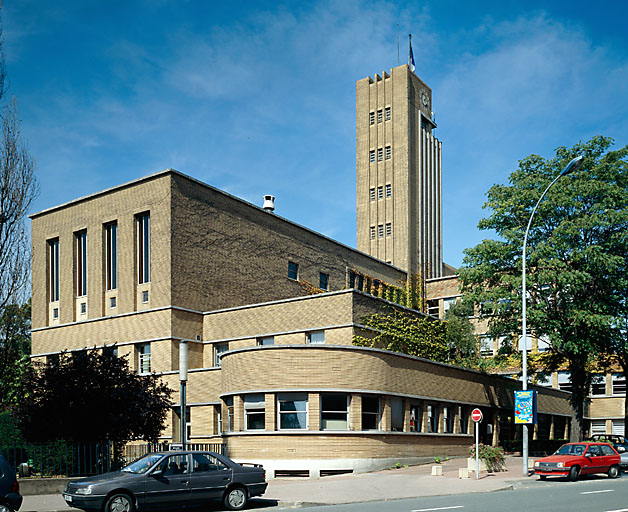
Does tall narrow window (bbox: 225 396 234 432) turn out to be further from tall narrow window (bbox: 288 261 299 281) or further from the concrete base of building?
tall narrow window (bbox: 288 261 299 281)

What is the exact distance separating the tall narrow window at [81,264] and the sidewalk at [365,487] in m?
22.4

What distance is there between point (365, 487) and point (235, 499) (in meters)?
6.24

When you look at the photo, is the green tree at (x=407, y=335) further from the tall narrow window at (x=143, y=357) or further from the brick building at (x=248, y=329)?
the tall narrow window at (x=143, y=357)

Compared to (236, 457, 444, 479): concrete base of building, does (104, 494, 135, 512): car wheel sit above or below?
above

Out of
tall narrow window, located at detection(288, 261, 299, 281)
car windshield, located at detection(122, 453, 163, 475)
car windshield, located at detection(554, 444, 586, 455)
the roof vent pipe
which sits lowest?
car windshield, located at detection(554, 444, 586, 455)

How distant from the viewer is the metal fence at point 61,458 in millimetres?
21062

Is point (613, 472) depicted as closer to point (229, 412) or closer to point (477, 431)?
point (477, 431)

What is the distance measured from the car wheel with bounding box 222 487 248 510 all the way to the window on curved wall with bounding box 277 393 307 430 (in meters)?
10.6

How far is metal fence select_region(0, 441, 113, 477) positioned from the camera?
69.1ft

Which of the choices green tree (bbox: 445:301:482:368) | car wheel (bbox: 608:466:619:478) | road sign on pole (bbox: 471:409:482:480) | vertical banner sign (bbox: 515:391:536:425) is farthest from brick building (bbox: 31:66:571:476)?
car wheel (bbox: 608:466:619:478)

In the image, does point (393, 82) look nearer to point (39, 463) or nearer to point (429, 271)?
point (429, 271)

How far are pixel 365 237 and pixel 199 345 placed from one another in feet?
97.2

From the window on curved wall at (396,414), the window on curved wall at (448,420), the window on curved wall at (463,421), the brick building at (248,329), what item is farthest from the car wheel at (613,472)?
the window on curved wall at (463,421)

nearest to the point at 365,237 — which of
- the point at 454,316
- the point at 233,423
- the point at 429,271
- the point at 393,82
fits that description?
the point at 429,271
